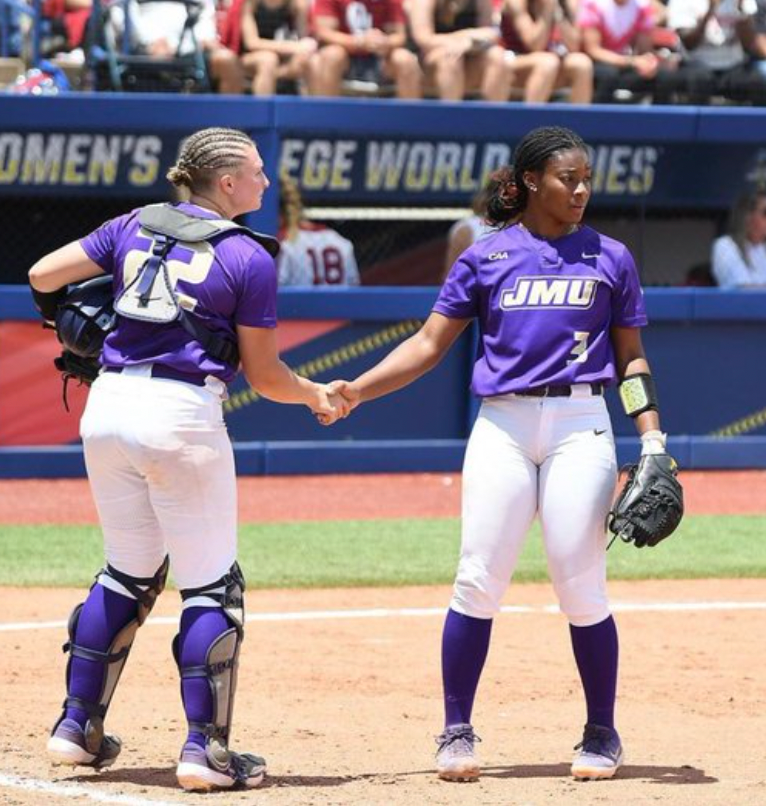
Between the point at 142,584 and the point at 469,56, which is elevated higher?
the point at 142,584

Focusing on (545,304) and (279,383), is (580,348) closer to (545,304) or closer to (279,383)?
(545,304)

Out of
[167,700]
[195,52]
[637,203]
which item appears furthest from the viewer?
[637,203]

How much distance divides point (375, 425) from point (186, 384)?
27.5 feet

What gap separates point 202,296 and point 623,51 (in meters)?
9.90

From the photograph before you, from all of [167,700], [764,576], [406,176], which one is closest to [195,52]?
[406,176]

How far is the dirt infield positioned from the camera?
512 centimetres

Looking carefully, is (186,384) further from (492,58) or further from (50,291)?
(492,58)

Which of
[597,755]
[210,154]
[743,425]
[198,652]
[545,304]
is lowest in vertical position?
[743,425]

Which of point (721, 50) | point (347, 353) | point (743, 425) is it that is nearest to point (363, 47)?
point (347, 353)

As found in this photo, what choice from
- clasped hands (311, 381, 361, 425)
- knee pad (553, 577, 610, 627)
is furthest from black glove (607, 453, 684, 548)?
clasped hands (311, 381, 361, 425)

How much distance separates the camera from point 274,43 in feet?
42.9

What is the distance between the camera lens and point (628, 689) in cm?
682

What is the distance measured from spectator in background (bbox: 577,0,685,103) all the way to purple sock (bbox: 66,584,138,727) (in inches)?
382

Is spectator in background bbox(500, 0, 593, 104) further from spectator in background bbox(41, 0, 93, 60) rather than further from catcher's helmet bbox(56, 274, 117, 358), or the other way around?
catcher's helmet bbox(56, 274, 117, 358)
